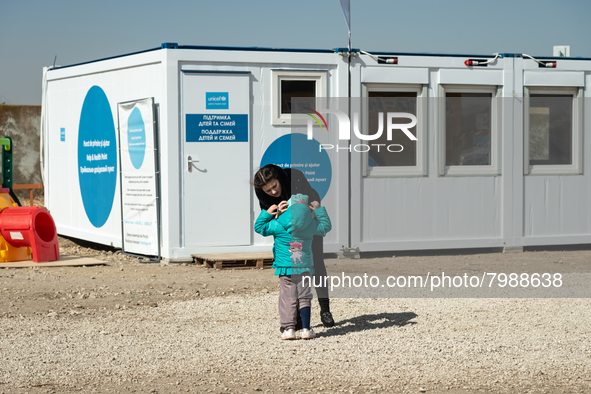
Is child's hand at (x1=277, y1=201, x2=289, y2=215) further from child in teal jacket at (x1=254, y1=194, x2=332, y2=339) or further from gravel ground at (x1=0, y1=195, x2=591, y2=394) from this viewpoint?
gravel ground at (x1=0, y1=195, x2=591, y2=394)

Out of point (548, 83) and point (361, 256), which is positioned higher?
point (548, 83)

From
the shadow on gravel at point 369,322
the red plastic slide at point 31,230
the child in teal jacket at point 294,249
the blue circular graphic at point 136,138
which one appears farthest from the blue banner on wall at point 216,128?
the child in teal jacket at point 294,249

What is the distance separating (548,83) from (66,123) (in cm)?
828

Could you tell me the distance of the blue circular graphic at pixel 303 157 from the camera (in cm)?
1052

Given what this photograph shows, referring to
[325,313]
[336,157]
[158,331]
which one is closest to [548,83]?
[336,157]

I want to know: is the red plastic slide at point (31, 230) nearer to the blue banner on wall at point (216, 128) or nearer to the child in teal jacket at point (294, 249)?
the blue banner on wall at point (216, 128)

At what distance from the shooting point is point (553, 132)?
1177cm

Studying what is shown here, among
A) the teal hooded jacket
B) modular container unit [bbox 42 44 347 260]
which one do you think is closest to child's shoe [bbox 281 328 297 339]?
the teal hooded jacket

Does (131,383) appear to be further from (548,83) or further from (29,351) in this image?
(548,83)

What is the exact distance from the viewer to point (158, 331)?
19.0 feet

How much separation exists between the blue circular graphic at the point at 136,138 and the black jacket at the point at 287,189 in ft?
18.2

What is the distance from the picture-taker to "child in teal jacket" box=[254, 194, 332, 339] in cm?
536

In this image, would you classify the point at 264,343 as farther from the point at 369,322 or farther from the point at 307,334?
the point at 369,322

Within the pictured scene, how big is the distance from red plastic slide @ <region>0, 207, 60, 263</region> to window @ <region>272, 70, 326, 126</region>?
3660mm
